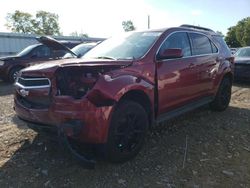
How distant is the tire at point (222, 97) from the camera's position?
7.43 meters

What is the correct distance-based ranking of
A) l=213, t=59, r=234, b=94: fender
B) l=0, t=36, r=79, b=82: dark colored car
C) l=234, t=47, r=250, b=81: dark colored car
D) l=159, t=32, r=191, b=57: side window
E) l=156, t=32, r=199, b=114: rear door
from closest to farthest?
l=156, t=32, r=199, b=114: rear door, l=159, t=32, r=191, b=57: side window, l=213, t=59, r=234, b=94: fender, l=234, t=47, r=250, b=81: dark colored car, l=0, t=36, r=79, b=82: dark colored car

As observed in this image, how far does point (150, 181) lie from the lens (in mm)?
4023

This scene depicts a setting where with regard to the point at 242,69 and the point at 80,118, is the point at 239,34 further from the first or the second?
the point at 80,118

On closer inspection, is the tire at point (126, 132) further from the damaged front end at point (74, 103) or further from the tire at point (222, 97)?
the tire at point (222, 97)

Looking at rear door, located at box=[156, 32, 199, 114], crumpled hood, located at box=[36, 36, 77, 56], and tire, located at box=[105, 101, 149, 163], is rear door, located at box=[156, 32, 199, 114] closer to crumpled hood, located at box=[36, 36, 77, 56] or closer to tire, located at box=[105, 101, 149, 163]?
tire, located at box=[105, 101, 149, 163]

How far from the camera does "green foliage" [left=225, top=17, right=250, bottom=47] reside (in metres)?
64.2

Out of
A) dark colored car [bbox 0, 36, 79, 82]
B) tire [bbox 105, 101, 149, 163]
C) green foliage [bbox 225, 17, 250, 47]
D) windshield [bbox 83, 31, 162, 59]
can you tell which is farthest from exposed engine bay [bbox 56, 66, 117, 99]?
green foliage [bbox 225, 17, 250, 47]

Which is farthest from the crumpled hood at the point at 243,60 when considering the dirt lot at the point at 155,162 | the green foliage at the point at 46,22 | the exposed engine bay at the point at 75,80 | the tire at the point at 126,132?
the green foliage at the point at 46,22

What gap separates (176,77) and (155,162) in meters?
1.54

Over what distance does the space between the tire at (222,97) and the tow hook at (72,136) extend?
442 cm

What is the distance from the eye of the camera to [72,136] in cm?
384

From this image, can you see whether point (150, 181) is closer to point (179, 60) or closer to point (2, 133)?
point (179, 60)

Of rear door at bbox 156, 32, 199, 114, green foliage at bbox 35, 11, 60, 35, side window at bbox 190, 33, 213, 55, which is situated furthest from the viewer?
green foliage at bbox 35, 11, 60, 35

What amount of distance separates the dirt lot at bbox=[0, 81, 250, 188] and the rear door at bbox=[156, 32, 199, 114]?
65 centimetres
